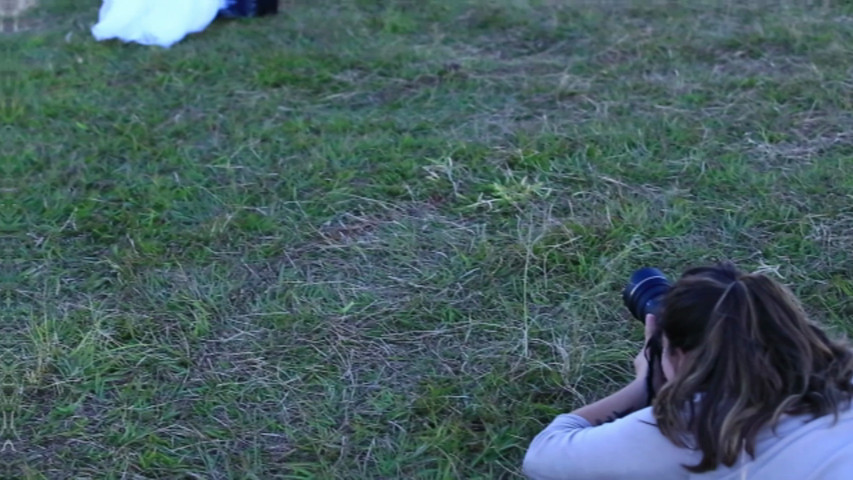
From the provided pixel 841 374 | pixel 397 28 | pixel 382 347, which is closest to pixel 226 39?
pixel 397 28

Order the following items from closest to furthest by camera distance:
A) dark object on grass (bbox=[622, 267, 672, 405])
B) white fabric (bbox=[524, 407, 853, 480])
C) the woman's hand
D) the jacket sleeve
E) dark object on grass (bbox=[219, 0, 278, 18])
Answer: white fabric (bbox=[524, 407, 853, 480])
the jacket sleeve
the woman's hand
dark object on grass (bbox=[622, 267, 672, 405])
dark object on grass (bbox=[219, 0, 278, 18])

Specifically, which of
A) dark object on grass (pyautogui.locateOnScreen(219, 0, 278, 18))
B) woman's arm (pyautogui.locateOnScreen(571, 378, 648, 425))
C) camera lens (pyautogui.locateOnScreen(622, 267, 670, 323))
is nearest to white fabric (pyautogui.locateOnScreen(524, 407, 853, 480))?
woman's arm (pyautogui.locateOnScreen(571, 378, 648, 425))

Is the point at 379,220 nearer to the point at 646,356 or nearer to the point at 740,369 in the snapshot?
the point at 646,356

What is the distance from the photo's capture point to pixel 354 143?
14.1 ft

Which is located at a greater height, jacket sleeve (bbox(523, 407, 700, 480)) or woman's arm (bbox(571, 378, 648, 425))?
jacket sleeve (bbox(523, 407, 700, 480))

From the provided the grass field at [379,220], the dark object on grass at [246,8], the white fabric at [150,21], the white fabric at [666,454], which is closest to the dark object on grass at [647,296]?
the white fabric at [666,454]

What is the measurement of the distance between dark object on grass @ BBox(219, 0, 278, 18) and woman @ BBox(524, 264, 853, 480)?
13.2 ft

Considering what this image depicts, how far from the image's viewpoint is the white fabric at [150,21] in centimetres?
539

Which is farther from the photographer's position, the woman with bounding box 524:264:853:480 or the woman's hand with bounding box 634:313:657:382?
the woman's hand with bounding box 634:313:657:382

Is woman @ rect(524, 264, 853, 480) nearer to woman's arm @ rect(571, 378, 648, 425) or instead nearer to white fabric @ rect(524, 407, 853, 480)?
white fabric @ rect(524, 407, 853, 480)

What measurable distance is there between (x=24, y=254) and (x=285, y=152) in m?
1.02

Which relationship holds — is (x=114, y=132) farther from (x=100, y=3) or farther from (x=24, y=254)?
(x=100, y=3)

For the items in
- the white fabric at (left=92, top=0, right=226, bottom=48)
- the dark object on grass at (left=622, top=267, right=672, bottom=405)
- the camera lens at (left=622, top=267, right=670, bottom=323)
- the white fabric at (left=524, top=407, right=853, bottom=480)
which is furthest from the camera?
the white fabric at (left=92, top=0, right=226, bottom=48)

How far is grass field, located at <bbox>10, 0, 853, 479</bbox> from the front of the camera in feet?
9.78
